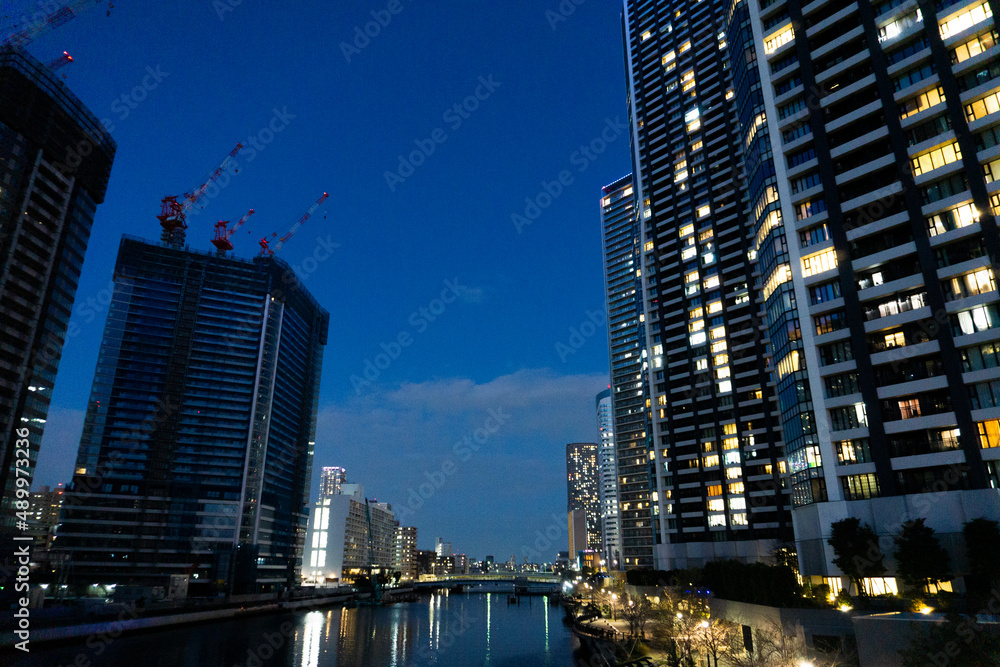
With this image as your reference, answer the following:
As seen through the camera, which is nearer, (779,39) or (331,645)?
(779,39)

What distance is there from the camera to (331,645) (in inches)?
3718

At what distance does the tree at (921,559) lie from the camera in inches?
2096

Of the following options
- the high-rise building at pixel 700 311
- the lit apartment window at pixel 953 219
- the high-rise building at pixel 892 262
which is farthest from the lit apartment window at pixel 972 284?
the high-rise building at pixel 700 311

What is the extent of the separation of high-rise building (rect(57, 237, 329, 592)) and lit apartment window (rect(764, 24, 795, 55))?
6720 inches

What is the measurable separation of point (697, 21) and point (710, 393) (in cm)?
10454

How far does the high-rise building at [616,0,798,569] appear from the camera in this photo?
127m

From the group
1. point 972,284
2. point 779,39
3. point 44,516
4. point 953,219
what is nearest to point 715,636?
point 972,284

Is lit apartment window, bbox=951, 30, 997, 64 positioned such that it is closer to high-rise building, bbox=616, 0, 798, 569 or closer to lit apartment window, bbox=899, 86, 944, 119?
lit apartment window, bbox=899, 86, 944, 119

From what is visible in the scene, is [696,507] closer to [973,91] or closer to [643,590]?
[643,590]

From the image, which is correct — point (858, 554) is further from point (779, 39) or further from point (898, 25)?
point (779, 39)

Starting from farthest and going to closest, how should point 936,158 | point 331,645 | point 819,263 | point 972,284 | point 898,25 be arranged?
point 331,645
point 819,263
point 898,25
point 936,158
point 972,284

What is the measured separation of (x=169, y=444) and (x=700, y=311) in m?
158

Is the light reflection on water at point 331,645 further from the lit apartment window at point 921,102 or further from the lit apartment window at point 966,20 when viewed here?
the lit apartment window at point 966,20

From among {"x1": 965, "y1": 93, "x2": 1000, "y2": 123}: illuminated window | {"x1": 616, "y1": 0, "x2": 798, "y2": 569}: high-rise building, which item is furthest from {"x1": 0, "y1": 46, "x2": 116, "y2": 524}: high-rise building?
{"x1": 965, "y1": 93, "x2": 1000, "y2": 123}: illuminated window
